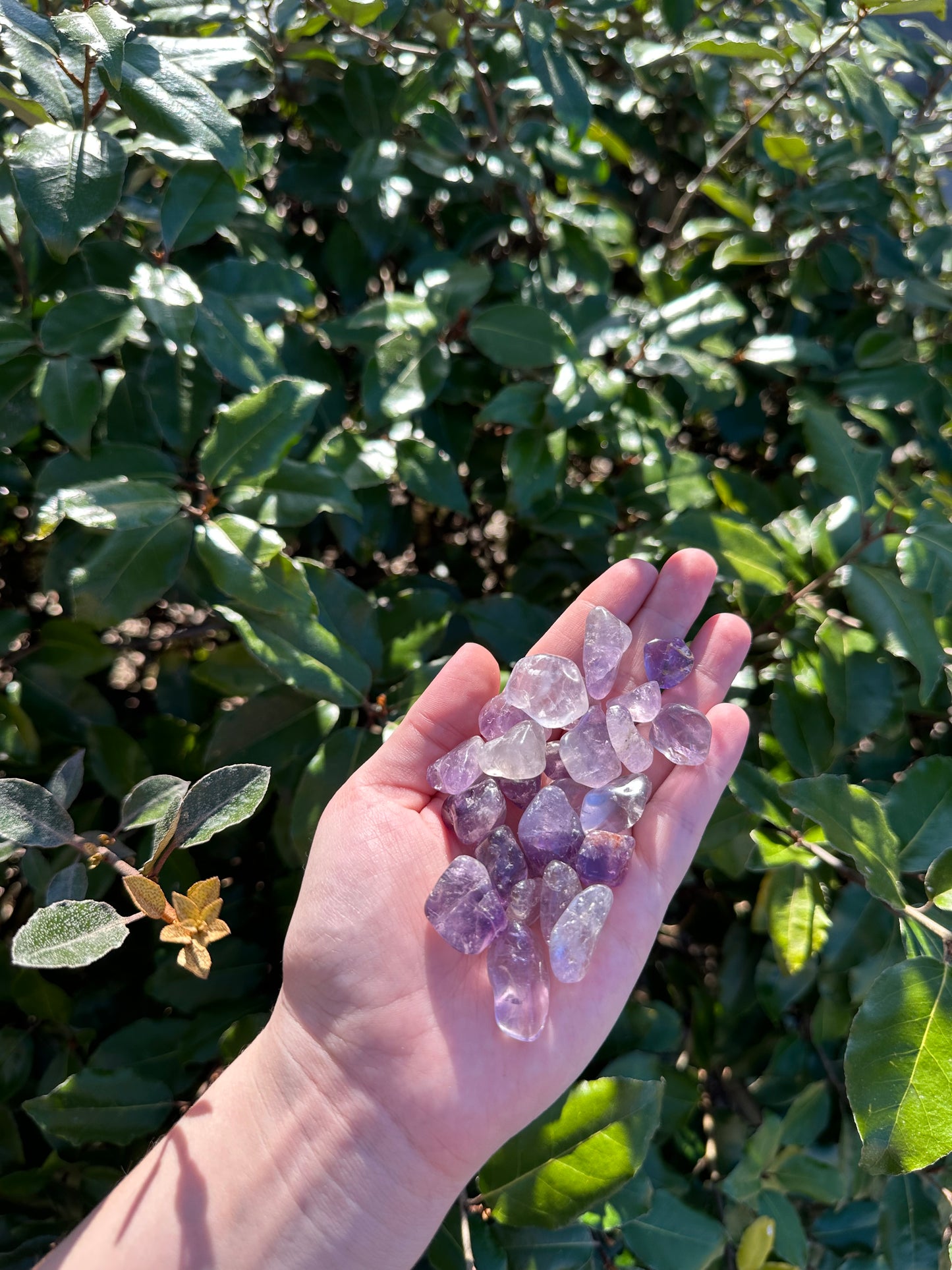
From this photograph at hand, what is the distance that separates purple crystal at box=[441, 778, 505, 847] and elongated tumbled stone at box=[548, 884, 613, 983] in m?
0.15

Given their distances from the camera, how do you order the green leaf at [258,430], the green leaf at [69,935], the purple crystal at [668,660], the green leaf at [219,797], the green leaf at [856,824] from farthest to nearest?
1. the purple crystal at [668,660]
2. the green leaf at [258,430]
3. the green leaf at [856,824]
4. the green leaf at [219,797]
5. the green leaf at [69,935]

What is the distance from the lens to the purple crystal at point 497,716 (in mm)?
1134

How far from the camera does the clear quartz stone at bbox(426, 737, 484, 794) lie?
3.62 feet

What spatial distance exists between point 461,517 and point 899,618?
0.82 meters

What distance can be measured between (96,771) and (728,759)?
80 centimetres

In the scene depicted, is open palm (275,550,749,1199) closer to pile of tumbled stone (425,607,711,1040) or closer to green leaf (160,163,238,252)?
pile of tumbled stone (425,607,711,1040)

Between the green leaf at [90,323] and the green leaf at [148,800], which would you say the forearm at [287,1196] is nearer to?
the green leaf at [148,800]

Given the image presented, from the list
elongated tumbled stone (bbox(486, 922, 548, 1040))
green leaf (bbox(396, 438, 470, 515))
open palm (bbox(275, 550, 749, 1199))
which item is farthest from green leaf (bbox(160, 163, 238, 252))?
elongated tumbled stone (bbox(486, 922, 548, 1040))

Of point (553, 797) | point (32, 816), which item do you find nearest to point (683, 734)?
point (553, 797)

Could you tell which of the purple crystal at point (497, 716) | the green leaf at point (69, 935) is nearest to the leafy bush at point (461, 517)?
the green leaf at point (69, 935)

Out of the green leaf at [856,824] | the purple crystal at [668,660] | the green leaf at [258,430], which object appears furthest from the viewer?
the purple crystal at [668,660]

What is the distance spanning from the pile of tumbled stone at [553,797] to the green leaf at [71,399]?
567 mm

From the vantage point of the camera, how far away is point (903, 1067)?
892 millimetres

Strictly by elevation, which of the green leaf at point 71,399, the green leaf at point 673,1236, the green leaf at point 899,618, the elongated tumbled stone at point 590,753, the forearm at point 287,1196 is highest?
the green leaf at point 71,399
